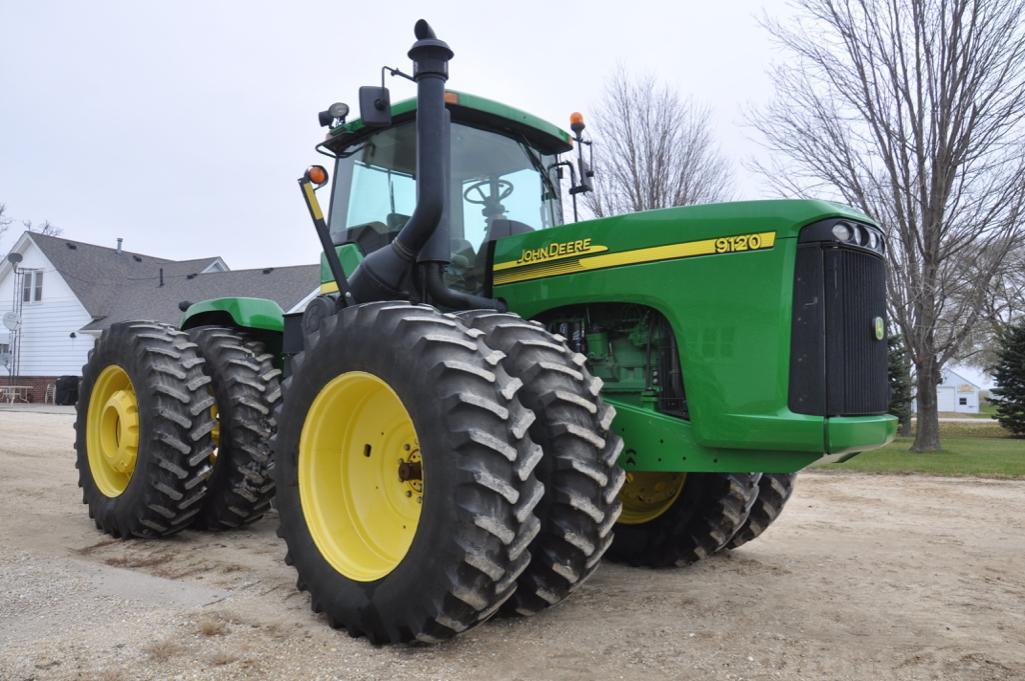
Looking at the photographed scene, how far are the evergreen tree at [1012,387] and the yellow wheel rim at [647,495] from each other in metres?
21.3

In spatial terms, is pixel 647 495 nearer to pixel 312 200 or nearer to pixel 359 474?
pixel 359 474

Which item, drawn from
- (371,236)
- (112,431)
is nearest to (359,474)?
(371,236)

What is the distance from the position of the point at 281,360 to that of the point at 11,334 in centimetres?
3134

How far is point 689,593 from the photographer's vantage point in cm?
437

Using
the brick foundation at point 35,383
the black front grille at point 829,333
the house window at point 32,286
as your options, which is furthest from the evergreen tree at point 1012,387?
the house window at point 32,286

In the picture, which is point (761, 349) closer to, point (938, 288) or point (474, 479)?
point (474, 479)

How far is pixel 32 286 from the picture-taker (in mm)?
31750

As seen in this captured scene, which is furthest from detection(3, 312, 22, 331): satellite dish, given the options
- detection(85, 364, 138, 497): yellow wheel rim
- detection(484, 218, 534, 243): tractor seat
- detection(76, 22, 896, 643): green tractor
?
detection(484, 218, 534, 243): tractor seat

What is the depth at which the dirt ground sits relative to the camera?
319cm

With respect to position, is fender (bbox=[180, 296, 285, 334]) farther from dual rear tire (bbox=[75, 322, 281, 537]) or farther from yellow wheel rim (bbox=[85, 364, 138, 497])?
yellow wheel rim (bbox=[85, 364, 138, 497])

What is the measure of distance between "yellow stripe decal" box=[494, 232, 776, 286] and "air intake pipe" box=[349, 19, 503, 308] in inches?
13.1

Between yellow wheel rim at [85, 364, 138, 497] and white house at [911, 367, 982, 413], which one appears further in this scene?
white house at [911, 367, 982, 413]

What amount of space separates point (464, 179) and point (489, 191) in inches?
8.7

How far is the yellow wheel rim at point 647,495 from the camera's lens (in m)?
4.99
